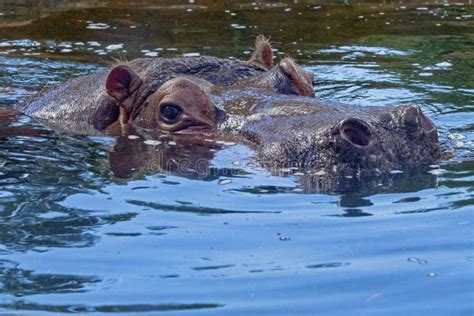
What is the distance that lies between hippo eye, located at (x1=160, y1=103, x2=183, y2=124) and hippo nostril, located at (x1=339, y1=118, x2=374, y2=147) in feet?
5.88

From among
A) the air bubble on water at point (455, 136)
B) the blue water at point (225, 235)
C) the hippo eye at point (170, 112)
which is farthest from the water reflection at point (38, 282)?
the air bubble on water at point (455, 136)

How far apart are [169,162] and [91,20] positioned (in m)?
8.70

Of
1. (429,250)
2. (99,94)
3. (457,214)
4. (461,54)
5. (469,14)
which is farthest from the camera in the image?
(469,14)

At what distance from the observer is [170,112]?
714 centimetres

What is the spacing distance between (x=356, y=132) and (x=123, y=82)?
7.88 feet

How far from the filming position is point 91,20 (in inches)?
579

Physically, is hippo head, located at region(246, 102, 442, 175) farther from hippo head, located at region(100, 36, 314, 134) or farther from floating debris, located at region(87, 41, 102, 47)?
floating debris, located at region(87, 41, 102, 47)

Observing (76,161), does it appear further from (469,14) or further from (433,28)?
(469,14)

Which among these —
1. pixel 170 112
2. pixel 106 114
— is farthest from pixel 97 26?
pixel 170 112

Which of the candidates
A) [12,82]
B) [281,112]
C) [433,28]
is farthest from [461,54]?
[281,112]

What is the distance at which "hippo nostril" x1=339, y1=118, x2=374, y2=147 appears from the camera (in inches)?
218

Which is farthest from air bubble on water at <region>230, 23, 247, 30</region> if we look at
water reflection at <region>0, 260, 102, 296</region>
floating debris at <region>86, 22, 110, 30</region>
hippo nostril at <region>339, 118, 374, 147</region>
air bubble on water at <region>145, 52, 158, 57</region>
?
water reflection at <region>0, 260, 102, 296</region>

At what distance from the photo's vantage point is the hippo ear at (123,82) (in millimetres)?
7363

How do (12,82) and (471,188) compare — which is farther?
(12,82)
